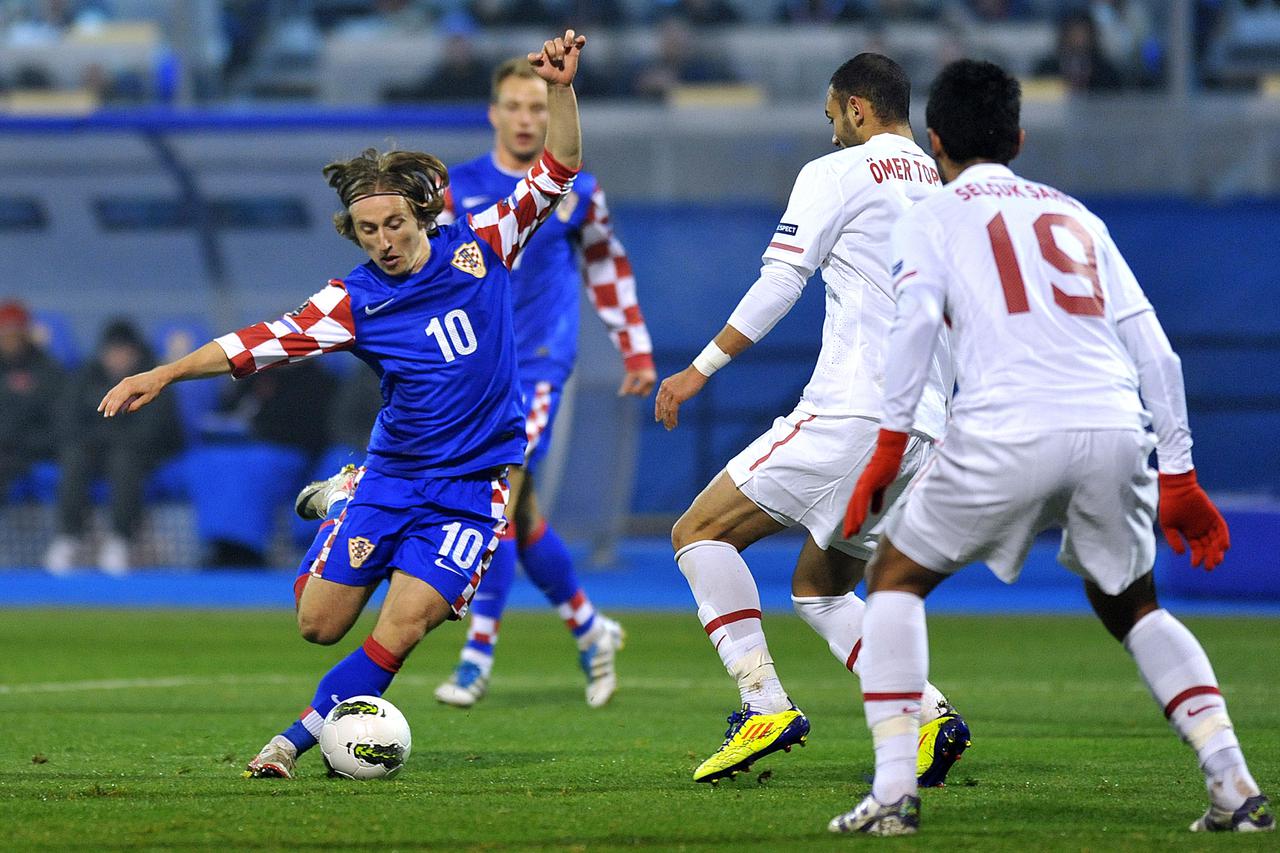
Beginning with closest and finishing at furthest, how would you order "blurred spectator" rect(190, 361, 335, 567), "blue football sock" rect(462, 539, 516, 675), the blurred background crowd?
1. "blue football sock" rect(462, 539, 516, 675)
2. "blurred spectator" rect(190, 361, 335, 567)
3. the blurred background crowd

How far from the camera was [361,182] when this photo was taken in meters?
5.28

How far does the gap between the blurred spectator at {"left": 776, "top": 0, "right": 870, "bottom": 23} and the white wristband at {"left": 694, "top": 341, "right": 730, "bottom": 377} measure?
45.5 ft

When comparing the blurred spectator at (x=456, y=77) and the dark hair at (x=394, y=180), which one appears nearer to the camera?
the dark hair at (x=394, y=180)

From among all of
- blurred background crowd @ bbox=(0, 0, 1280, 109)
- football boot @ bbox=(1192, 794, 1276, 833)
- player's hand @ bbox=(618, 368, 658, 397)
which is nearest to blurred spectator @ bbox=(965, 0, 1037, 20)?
blurred background crowd @ bbox=(0, 0, 1280, 109)

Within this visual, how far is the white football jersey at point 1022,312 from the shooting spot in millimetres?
4074

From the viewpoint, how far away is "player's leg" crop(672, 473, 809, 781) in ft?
17.1

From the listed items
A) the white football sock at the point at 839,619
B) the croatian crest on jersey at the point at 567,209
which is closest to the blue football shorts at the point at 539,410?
the croatian crest on jersey at the point at 567,209

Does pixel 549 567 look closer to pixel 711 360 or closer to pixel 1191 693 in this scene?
pixel 711 360

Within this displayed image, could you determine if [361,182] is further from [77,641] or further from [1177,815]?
[77,641]

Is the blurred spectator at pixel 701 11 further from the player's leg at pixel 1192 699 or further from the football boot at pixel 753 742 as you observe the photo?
the player's leg at pixel 1192 699

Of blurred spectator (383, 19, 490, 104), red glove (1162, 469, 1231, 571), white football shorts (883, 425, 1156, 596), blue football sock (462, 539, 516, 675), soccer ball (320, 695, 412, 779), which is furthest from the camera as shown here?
blurred spectator (383, 19, 490, 104)

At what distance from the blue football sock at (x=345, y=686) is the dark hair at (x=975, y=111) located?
220 cm

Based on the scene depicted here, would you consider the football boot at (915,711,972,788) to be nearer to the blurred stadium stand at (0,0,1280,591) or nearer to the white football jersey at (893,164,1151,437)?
the white football jersey at (893,164,1151,437)

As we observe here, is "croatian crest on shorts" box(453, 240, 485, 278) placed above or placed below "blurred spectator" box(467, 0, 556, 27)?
above
